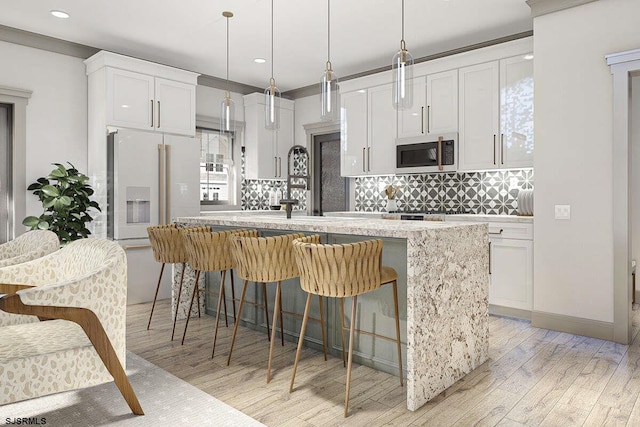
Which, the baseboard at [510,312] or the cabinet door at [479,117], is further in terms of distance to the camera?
the cabinet door at [479,117]

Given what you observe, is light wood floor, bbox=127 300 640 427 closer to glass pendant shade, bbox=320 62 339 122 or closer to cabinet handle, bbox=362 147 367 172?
glass pendant shade, bbox=320 62 339 122

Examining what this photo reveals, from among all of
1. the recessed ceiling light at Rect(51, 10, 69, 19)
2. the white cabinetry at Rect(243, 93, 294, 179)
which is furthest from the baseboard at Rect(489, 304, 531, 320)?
the recessed ceiling light at Rect(51, 10, 69, 19)

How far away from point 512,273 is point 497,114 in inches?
61.6

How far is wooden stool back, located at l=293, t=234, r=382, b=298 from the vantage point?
83.6 inches

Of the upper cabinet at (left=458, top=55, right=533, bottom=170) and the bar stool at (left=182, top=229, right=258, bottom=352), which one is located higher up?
the upper cabinet at (left=458, top=55, right=533, bottom=170)

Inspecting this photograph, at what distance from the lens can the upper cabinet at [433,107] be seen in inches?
181

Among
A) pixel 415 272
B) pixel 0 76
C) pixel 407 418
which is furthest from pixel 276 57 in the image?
pixel 407 418

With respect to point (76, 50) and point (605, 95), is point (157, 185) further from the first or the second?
point (605, 95)

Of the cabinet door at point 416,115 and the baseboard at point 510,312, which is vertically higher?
the cabinet door at point 416,115

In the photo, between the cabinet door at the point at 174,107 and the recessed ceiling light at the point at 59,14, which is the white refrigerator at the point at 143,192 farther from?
the recessed ceiling light at the point at 59,14

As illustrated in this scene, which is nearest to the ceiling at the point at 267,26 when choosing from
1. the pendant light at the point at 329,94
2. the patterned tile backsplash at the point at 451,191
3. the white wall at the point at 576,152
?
the white wall at the point at 576,152

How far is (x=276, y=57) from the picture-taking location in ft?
16.6

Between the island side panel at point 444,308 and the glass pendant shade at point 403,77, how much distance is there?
0.87 meters

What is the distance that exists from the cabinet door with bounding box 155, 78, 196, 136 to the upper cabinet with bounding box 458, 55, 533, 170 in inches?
123
